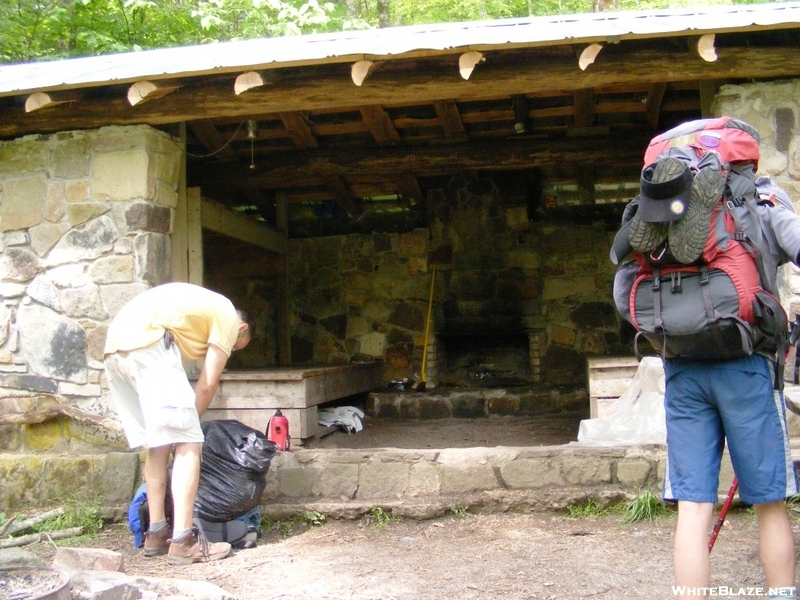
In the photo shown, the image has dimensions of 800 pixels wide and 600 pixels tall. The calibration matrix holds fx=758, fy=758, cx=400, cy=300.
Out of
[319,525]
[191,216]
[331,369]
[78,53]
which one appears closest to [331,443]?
[331,369]

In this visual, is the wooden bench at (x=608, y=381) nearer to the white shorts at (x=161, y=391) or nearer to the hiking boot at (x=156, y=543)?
the white shorts at (x=161, y=391)

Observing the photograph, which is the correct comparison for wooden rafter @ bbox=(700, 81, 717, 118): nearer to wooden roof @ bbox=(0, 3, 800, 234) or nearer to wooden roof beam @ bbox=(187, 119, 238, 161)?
wooden roof @ bbox=(0, 3, 800, 234)

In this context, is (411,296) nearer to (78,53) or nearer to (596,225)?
(596,225)

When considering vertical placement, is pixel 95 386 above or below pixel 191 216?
below

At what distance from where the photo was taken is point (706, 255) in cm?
224

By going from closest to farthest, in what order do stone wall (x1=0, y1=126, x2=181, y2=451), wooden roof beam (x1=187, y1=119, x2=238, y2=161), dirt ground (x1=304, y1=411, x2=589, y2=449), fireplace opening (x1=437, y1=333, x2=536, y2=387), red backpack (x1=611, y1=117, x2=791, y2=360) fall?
red backpack (x1=611, y1=117, x2=791, y2=360) → stone wall (x1=0, y1=126, x2=181, y2=451) → wooden roof beam (x1=187, y1=119, x2=238, y2=161) → dirt ground (x1=304, y1=411, x2=589, y2=449) → fireplace opening (x1=437, y1=333, x2=536, y2=387)

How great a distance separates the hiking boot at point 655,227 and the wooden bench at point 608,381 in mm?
2607

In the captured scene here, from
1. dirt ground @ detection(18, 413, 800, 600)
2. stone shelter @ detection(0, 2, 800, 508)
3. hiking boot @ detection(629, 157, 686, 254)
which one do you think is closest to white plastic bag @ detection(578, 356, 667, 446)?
stone shelter @ detection(0, 2, 800, 508)

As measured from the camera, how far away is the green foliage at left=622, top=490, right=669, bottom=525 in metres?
3.90

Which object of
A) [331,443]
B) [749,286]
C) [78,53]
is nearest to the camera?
[749,286]

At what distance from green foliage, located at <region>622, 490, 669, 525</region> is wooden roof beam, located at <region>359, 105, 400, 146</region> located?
122 inches

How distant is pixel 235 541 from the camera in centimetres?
394

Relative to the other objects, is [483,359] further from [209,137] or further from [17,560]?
[17,560]

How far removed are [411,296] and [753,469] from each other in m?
5.98
